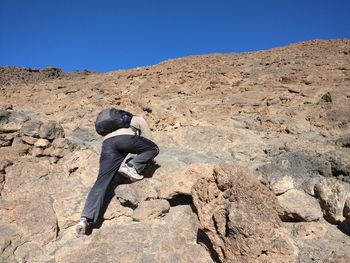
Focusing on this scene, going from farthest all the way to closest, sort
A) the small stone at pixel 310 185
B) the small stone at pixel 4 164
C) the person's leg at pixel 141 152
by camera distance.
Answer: the small stone at pixel 4 164
the person's leg at pixel 141 152
the small stone at pixel 310 185

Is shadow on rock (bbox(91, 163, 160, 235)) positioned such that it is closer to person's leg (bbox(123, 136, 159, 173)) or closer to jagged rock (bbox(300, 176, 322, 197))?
person's leg (bbox(123, 136, 159, 173))

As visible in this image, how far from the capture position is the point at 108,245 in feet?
13.8

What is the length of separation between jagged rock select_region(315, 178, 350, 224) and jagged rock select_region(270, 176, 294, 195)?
366 millimetres

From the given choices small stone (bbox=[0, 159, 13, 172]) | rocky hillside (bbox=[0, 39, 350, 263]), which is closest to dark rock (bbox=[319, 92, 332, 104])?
rocky hillside (bbox=[0, 39, 350, 263])

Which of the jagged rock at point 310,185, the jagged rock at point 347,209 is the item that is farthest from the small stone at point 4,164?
the jagged rock at point 347,209

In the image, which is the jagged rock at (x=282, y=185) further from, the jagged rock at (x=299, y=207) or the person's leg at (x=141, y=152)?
the person's leg at (x=141, y=152)

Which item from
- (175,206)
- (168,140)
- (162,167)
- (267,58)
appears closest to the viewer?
(175,206)

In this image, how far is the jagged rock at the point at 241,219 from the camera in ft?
11.0

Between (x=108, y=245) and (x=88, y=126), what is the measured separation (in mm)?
3897

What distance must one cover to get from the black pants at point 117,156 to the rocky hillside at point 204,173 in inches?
9.9

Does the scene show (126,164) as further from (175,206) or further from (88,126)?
(88,126)

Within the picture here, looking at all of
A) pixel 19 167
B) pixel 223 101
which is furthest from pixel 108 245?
pixel 223 101

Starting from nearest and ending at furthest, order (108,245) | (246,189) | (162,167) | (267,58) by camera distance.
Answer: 1. (246,189)
2. (108,245)
3. (162,167)
4. (267,58)

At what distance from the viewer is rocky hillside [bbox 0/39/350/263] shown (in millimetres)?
3697
